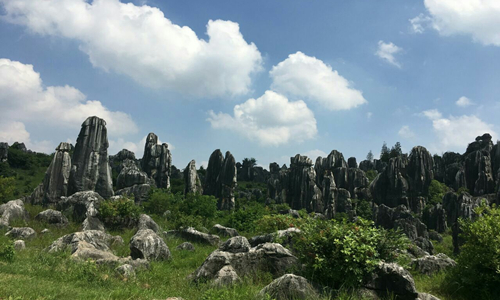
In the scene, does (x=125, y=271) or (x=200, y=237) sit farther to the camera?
(x=200, y=237)

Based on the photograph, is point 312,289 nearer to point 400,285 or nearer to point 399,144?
point 400,285

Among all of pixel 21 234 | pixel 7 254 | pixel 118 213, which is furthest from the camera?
pixel 118 213

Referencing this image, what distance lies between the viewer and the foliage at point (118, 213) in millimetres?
22734

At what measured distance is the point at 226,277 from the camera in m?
10.2

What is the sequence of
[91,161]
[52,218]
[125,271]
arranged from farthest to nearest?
[91,161]
[52,218]
[125,271]

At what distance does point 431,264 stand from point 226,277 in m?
9.68

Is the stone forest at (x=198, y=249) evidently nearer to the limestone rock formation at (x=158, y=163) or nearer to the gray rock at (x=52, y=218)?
the gray rock at (x=52, y=218)

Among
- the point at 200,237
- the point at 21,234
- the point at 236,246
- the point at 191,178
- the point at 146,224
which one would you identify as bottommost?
the point at 200,237

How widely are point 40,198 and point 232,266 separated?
26.4 metres

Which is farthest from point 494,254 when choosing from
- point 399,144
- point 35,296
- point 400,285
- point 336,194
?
point 399,144

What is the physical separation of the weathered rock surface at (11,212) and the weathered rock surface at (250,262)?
16369mm

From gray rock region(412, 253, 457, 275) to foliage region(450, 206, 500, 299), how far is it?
2.64 m

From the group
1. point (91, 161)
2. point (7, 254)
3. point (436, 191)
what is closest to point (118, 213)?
point (91, 161)

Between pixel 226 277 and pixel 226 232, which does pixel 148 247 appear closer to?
pixel 226 277
